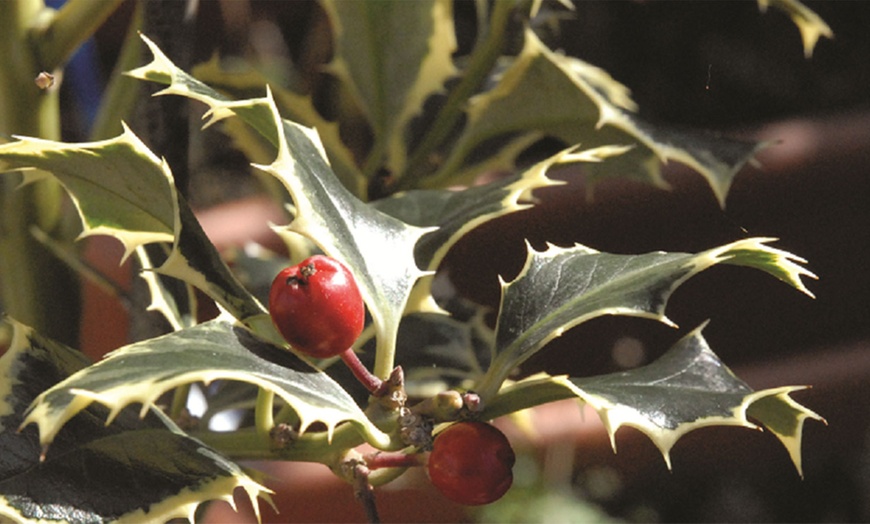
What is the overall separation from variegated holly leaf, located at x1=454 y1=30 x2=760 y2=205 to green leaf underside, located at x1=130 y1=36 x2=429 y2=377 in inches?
8.4

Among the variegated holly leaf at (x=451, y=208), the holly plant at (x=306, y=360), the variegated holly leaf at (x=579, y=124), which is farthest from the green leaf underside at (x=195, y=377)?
the variegated holly leaf at (x=579, y=124)

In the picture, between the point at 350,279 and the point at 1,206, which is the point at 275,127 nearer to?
the point at 350,279

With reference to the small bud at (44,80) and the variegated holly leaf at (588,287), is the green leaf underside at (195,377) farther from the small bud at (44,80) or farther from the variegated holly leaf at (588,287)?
the small bud at (44,80)

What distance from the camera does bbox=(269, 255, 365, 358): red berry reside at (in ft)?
1.29

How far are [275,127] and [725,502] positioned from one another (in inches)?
48.6

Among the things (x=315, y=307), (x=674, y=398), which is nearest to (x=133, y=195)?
(x=315, y=307)

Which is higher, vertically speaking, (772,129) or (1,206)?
(1,206)

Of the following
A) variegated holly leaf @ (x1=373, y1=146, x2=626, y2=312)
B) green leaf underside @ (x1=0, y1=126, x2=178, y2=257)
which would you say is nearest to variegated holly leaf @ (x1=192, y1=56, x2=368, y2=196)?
variegated holly leaf @ (x1=373, y1=146, x2=626, y2=312)

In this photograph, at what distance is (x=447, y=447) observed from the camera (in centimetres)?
42

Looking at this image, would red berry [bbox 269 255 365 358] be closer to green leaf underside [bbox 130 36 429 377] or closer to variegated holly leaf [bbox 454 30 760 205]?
green leaf underside [bbox 130 36 429 377]

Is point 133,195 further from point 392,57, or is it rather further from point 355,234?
point 392,57

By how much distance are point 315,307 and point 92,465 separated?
0.34ft

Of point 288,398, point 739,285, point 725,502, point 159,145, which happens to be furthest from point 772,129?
point 288,398

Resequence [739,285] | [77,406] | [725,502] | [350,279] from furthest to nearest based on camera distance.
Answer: [725,502]
[739,285]
[350,279]
[77,406]
